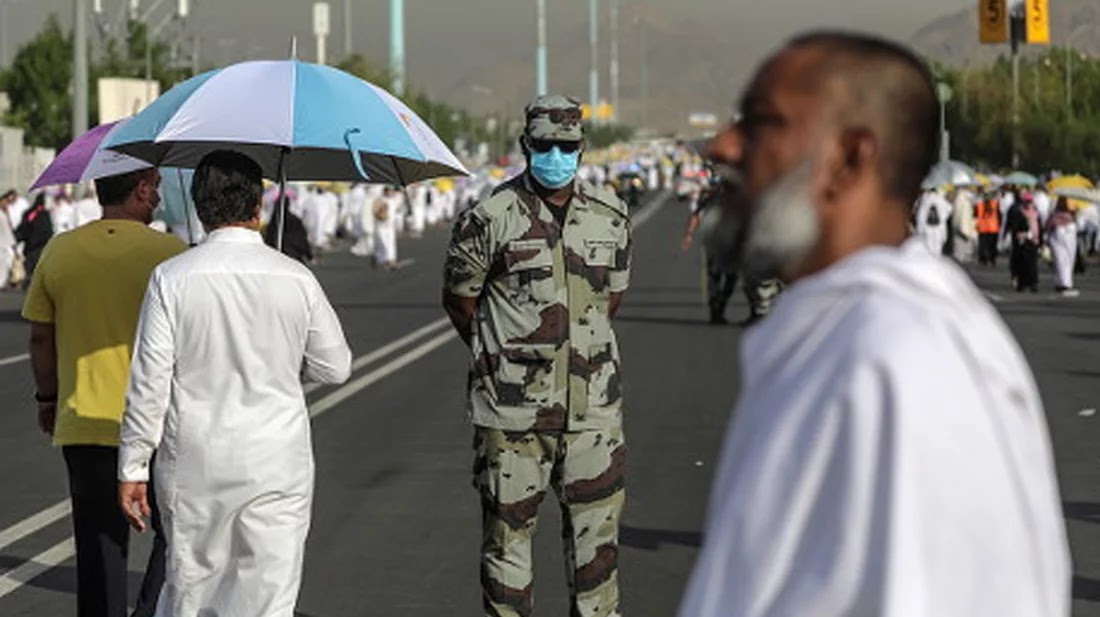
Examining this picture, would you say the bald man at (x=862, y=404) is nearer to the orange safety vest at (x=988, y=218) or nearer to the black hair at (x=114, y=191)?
the black hair at (x=114, y=191)

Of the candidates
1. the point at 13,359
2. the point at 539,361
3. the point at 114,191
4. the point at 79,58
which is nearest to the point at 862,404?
the point at 539,361

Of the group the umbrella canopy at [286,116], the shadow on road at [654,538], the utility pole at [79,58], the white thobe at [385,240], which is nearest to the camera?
the umbrella canopy at [286,116]

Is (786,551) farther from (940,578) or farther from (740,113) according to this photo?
(740,113)

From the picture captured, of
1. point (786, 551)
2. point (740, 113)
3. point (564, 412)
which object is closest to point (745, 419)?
point (786, 551)

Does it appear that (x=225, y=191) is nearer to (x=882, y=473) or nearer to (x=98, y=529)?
(x=98, y=529)

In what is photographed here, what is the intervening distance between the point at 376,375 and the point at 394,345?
3.97m

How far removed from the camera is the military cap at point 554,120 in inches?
301

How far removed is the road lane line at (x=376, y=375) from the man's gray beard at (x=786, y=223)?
1553 centimetres

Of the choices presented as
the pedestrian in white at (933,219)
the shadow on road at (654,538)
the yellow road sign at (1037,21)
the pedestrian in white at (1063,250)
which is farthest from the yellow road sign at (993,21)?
the shadow on road at (654,538)

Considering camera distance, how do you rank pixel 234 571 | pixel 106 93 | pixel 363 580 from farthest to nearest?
pixel 106 93 < pixel 363 580 < pixel 234 571

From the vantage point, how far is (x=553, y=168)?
762 cm

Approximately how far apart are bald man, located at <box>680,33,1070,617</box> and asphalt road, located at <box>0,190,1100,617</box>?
22.9 ft

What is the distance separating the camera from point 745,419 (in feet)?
8.08

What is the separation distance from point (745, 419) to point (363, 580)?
8029 mm
